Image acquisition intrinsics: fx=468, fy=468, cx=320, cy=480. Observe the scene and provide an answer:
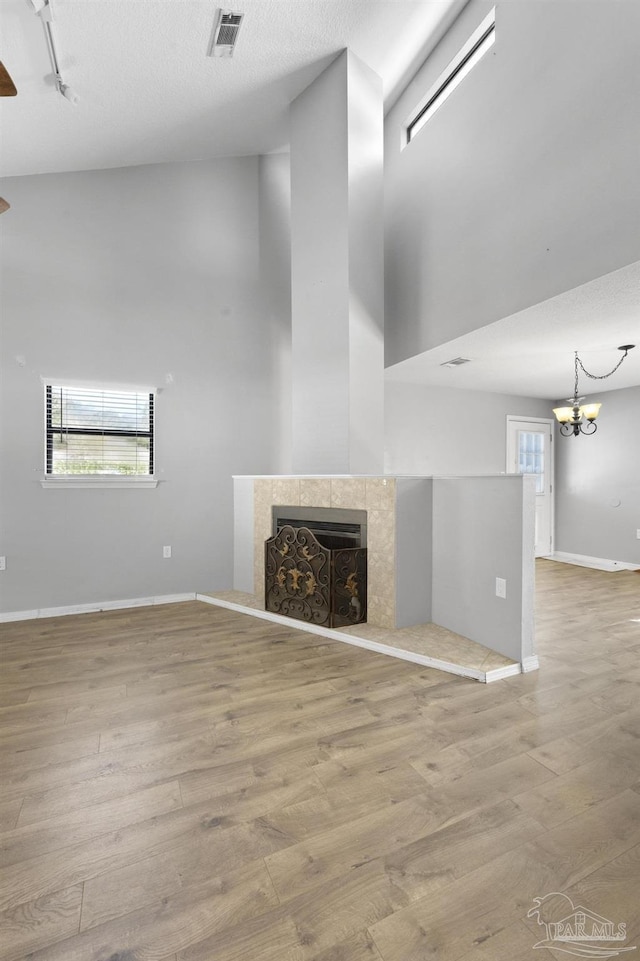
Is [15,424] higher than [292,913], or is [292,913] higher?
[15,424]

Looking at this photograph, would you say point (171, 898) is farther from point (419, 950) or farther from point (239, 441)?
point (239, 441)

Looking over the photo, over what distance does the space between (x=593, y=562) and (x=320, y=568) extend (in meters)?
4.78

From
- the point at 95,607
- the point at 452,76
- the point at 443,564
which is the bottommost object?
the point at 95,607

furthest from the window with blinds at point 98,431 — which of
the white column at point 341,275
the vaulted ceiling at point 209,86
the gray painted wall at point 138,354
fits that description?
the vaulted ceiling at point 209,86

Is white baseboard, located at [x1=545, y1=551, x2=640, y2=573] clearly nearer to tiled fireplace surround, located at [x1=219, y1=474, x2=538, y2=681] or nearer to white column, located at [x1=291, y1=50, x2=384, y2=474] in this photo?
tiled fireplace surround, located at [x1=219, y1=474, x2=538, y2=681]

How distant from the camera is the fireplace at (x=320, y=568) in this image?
3.64 metres

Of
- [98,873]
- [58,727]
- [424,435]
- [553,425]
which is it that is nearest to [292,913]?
[98,873]

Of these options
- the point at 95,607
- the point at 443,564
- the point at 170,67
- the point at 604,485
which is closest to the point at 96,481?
the point at 95,607

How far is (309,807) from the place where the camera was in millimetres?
1691

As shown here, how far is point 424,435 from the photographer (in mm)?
6219

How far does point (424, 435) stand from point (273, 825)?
5.18 metres

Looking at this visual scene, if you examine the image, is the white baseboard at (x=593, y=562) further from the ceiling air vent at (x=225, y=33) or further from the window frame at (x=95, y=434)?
the ceiling air vent at (x=225, y=33)

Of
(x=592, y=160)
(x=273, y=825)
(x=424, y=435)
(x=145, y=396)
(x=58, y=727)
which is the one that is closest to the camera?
(x=273, y=825)

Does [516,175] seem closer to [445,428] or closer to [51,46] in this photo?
[51,46]
